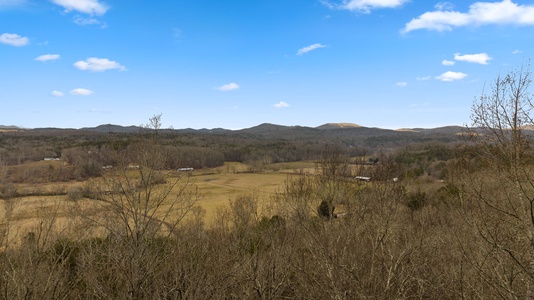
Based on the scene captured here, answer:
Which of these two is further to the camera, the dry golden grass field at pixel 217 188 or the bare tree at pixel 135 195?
the dry golden grass field at pixel 217 188

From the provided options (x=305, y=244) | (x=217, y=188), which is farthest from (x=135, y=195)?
(x=217, y=188)

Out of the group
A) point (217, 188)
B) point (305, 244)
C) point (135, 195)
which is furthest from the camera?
point (217, 188)

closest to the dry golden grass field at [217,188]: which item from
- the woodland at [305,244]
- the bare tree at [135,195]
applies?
the woodland at [305,244]

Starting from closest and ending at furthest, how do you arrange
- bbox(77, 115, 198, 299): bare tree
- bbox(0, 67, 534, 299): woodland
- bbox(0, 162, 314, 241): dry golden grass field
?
bbox(0, 67, 534, 299): woodland < bbox(77, 115, 198, 299): bare tree < bbox(0, 162, 314, 241): dry golden grass field

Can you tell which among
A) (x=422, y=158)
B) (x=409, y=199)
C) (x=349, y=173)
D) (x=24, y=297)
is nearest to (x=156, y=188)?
(x=24, y=297)

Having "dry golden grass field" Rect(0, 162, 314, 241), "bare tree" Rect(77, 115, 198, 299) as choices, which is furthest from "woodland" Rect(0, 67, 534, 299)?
"dry golden grass field" Rect(0, 162, 314, 241)

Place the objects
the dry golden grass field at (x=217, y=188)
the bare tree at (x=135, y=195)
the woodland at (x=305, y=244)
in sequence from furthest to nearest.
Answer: the dry golden grass field at (x=217, y=188) < the bare tree at (x=135, y=195) < the woodland at (x=305, y=244)

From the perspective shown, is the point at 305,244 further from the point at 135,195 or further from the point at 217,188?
the point at 217,188

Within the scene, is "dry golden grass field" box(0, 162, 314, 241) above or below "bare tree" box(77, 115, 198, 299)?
below

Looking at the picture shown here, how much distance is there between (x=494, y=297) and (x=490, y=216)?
302 centimetres

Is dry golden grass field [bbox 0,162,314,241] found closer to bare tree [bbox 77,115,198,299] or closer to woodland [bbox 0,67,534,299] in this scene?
woodland [bbox 0,67,534,299]

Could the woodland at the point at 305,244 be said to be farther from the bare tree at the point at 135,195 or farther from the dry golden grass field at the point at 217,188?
the dry golden grass field at the point at 217,188

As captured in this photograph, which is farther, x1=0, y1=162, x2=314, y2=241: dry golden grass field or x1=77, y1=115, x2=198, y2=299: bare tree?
x1=0, y1=162, x2=314, y2=241: dry golden grass field

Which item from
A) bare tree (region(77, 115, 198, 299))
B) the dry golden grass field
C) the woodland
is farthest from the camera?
the dry golden grass field
